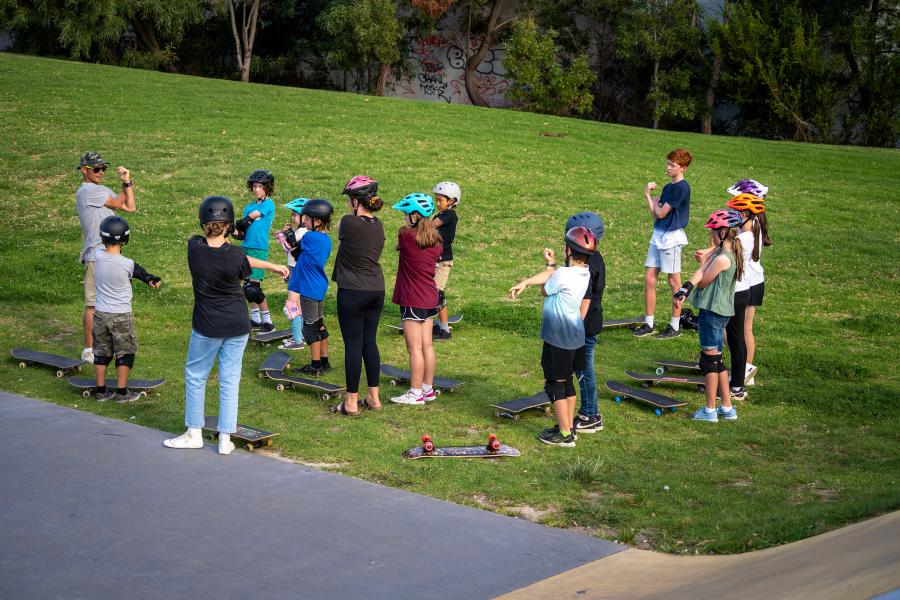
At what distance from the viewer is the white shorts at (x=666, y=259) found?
1198cm

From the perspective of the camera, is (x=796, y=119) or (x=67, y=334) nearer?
(x=67, y=334)

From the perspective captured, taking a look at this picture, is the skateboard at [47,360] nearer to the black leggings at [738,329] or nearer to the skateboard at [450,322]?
the skateboard at [450,322]

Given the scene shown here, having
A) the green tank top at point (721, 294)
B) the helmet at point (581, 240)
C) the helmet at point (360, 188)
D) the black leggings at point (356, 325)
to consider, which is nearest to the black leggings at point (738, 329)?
the green tank top at point (721, 294)

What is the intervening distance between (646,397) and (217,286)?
4346 millimetres

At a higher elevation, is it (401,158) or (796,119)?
(796,119)

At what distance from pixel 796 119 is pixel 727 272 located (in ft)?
73.2

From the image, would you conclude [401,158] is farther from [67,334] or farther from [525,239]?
[67,334]

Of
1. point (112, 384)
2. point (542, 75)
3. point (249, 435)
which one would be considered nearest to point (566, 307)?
point (249, 435)

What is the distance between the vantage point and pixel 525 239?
1638 centimetres

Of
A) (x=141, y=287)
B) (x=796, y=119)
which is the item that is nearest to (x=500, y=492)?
(x=141, y=287)

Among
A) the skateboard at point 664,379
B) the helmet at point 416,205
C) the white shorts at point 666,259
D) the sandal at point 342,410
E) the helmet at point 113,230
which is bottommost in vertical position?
the sandal at point 342,410

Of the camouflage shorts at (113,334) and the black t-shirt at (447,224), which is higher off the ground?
the black t-shirt at (447,224)

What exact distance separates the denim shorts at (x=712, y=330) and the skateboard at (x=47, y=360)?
6379mm

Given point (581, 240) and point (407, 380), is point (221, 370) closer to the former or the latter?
point (407, 380)
